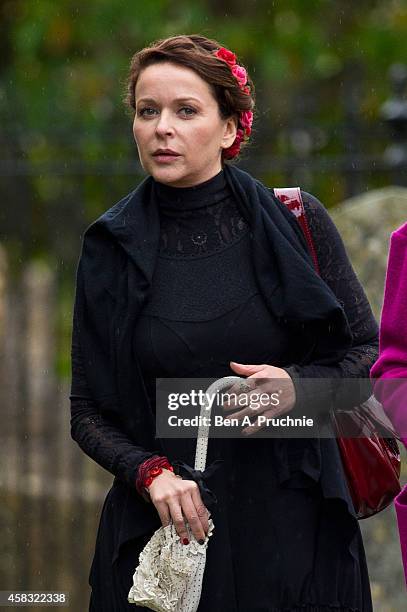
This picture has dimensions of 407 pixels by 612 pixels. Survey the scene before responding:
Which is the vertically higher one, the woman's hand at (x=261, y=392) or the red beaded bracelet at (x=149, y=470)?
the woman's hand at (x=261, y=392)

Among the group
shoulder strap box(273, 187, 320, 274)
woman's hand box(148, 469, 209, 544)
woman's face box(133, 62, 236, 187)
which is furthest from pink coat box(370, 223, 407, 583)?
woman's face box(133, 62, 236, 187)

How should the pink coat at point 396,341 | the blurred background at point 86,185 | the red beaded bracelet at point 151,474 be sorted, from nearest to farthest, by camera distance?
the pink coat at point 396,341
the red beaded bracelet at point 151,474
the blurred background at point 86,185

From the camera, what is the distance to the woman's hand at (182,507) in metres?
3.31

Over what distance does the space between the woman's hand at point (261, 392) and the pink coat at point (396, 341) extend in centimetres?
21

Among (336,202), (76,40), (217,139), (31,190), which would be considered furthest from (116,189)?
(217,139)

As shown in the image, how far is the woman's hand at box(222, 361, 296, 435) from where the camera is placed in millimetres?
3416

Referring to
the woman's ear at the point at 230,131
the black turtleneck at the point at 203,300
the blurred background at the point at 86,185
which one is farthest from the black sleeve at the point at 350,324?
the blurred background at the point at 86,185

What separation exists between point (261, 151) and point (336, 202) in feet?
1.50

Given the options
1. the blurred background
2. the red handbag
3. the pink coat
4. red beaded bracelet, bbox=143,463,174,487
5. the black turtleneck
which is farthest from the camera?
the blurred background

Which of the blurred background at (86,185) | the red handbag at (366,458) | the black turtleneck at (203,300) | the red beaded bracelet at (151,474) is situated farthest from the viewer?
the blurred background at (86,185)

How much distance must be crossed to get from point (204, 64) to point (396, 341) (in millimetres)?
787

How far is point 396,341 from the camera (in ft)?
10.9

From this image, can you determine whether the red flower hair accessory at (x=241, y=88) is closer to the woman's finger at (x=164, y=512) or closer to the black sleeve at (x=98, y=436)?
the black sleeve at (x=98, y=436)

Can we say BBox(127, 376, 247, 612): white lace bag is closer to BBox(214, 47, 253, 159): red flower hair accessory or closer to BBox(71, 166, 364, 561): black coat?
BBox(71, 166, 364, 561): black coat
